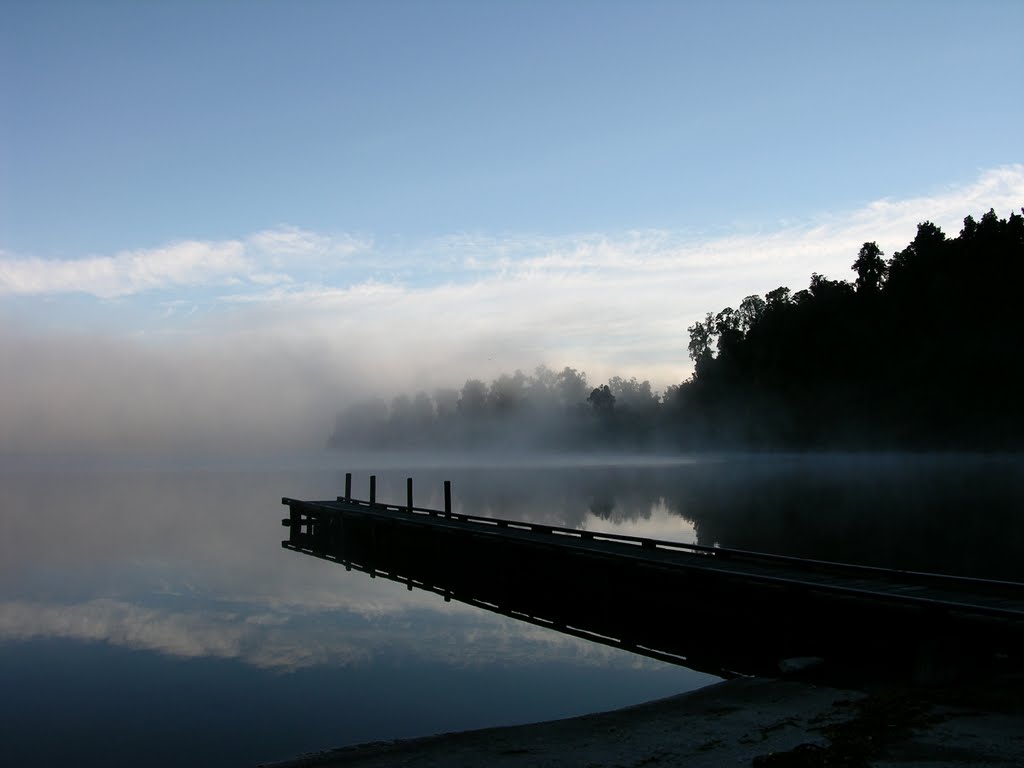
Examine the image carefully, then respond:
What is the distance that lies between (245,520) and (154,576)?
752 inches

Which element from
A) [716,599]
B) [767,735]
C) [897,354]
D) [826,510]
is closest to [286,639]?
[716,599]

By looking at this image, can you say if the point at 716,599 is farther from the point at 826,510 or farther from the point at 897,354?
the point at 897,354

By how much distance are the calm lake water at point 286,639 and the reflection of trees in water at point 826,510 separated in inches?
8.2

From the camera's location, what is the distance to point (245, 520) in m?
44.4

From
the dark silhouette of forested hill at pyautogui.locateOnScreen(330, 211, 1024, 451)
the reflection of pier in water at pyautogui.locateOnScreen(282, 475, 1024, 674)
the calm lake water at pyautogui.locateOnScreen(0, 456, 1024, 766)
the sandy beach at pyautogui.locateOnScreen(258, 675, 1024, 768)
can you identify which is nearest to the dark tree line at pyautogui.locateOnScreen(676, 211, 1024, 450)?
the dark silhouette of forested hill at pyautogui.locateOnScreen(330, 211, 1024, 451)

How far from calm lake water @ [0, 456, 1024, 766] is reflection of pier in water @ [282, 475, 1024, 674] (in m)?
0.71

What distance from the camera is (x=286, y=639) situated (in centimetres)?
1689

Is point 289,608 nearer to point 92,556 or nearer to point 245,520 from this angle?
point 92,556

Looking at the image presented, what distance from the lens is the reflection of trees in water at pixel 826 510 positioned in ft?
80.3

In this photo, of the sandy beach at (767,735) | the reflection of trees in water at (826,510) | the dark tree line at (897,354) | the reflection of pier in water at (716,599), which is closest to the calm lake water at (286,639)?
the reflection of trees in water at (826,510)

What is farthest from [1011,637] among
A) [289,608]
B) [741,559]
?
[289,608]

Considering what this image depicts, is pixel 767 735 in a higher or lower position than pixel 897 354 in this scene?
lower

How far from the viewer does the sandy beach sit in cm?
729

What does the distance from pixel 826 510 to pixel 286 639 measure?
2833 cm
